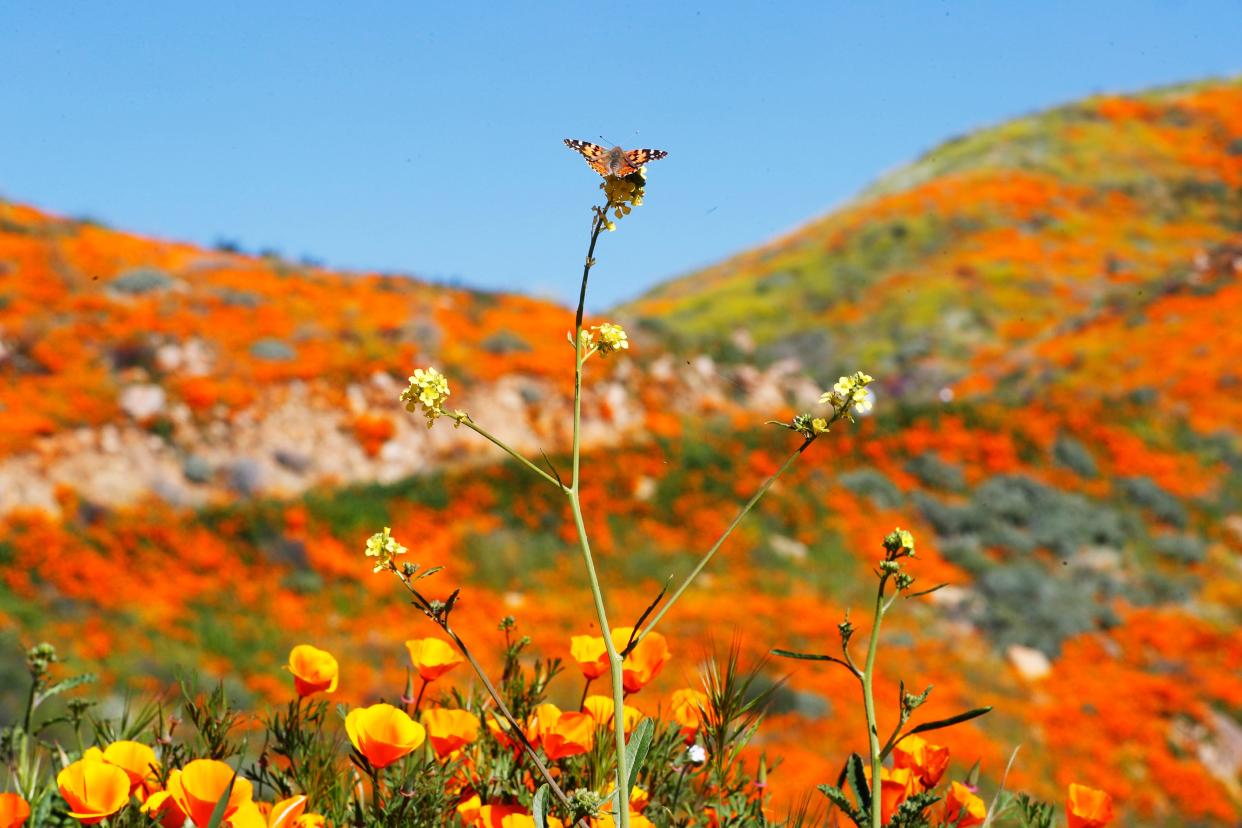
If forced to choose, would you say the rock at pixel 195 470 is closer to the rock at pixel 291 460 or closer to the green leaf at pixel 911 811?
the rock at pixel 291 460

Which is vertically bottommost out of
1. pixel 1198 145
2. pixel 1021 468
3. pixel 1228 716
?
pixel 1228 716

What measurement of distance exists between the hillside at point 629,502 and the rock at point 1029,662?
0.11 feet

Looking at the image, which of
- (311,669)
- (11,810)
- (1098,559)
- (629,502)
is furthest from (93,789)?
(1098,559)

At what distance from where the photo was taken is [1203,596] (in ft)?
40.9

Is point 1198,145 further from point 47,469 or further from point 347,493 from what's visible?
point 47,469

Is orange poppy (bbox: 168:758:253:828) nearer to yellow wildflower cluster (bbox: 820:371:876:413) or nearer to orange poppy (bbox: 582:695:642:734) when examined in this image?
orange poppy (bbox: 582:695:642:734)

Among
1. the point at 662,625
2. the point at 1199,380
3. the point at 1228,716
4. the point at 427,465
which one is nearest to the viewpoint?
the point at 1228,716

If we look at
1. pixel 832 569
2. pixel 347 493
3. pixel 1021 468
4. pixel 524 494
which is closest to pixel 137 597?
pixel 347 493

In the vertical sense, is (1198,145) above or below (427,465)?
above

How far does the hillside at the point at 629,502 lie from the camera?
32.4 ft

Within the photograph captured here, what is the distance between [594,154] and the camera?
4.77 ft

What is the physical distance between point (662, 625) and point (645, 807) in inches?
369

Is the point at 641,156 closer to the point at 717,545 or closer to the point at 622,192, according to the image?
the point at 622,192

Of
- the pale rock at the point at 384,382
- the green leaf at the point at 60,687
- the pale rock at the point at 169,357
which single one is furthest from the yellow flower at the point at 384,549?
the pale rock at the point at 169,357
